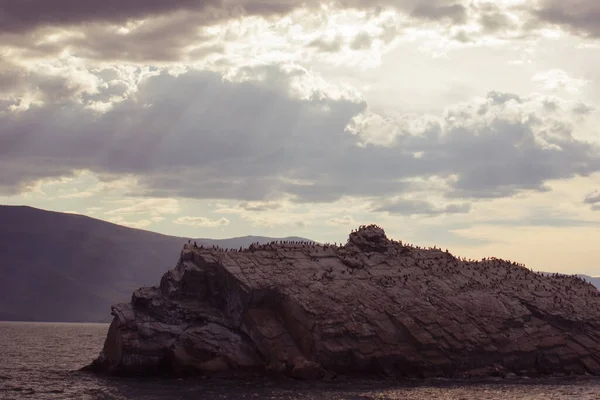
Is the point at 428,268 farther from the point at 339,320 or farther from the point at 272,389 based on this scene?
the point at 272,389

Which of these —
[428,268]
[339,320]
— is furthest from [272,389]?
[428,268]

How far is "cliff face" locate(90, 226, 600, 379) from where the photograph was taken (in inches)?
2985

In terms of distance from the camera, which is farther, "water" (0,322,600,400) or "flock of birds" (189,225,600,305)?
"flock of birds" (189,225,600,305)

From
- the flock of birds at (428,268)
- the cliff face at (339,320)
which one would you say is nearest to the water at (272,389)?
the cliff face at (339,320)

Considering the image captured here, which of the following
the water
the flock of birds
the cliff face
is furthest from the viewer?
the flock of birds

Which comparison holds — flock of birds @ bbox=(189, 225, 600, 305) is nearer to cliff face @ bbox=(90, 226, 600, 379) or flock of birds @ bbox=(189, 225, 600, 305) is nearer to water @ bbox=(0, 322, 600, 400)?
cliff face @ bbox=(90, 226, 600, 379)

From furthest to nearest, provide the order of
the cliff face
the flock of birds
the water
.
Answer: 1. the flock of birds
2. the cliff face
3. the water

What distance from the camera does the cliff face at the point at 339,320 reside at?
75.8 m

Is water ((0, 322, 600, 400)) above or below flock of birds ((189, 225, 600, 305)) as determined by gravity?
below

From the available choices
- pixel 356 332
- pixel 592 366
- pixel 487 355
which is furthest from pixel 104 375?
pixel 592 366

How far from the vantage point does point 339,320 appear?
7806 centimetres

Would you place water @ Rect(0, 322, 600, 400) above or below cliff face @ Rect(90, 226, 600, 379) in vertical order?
below

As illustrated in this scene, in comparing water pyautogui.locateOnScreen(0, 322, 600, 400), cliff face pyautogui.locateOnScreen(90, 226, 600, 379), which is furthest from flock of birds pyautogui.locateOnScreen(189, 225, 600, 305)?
water pyautogui.locateOnScreen(0, 322, 600, 400)

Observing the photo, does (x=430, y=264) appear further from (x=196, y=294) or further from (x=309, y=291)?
(x=196, y=294)
